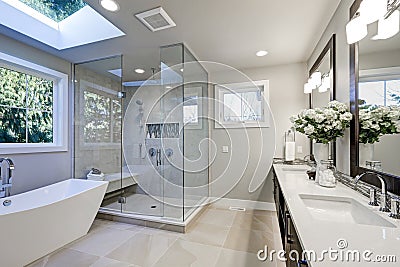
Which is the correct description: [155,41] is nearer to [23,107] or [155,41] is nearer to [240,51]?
[240,51]

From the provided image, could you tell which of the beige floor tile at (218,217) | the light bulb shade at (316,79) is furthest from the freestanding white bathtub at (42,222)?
the light bulb shade at (316,79)

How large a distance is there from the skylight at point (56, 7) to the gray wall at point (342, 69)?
9.92ft

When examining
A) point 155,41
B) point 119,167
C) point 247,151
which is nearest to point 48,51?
point 155,41

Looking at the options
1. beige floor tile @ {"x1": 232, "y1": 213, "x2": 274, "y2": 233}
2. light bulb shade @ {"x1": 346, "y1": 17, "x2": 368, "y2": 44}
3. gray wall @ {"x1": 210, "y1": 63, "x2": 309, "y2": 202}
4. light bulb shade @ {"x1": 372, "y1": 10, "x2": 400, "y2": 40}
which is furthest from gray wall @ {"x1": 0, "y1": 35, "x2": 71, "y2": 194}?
light bulb shade @ {"x1": 372, "y1": 10, "x2": 400, "y2": 40}

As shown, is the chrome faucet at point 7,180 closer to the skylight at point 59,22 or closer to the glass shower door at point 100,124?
the glass shower door at point 100,124

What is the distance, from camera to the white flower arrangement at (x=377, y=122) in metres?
1.22

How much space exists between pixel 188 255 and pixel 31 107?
10.0 feet

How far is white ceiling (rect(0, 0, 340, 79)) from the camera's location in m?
2.00

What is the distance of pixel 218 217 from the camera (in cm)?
321

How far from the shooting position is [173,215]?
290 cm

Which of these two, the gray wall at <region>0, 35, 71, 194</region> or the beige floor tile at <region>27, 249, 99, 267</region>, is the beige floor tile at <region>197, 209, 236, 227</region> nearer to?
the beige floor tile at <region>27, 249, 99, 267</region>

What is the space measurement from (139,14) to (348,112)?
89.0 inches

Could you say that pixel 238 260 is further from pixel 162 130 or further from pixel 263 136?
pixel 162 130

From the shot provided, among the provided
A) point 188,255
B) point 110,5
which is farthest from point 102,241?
point 110,5
